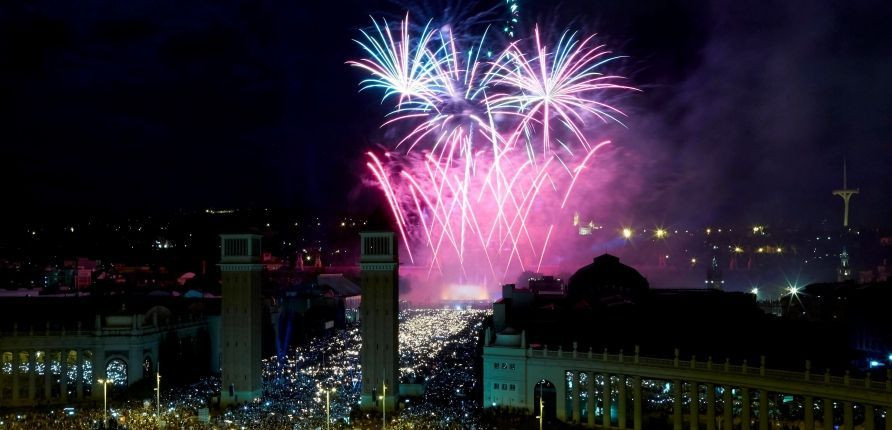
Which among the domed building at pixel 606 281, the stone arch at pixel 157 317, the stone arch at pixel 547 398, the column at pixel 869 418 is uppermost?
the domed building at pixel 606 281

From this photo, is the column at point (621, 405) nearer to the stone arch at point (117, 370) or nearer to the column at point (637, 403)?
the column at point (637, 403)

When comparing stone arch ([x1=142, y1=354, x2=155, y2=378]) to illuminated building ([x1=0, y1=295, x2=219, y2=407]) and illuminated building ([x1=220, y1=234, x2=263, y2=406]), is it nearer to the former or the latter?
illuminated building ([x1=0, y1=295, x2=219, y2=407])

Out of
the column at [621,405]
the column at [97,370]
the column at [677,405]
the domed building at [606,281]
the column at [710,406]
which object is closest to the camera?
the column at [710,406]

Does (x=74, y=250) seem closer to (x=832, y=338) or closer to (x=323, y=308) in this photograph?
(x=323, y=308)

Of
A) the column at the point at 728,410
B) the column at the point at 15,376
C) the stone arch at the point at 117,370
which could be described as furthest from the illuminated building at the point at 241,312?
the column at the point at 728,410

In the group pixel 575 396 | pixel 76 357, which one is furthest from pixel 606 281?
pixel 76 357

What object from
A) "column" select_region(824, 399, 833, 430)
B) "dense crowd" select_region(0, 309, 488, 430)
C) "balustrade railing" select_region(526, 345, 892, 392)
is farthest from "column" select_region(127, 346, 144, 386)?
"column" select_region(824, 399, 833, 430)

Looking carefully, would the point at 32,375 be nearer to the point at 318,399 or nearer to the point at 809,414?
the point at 318,399
